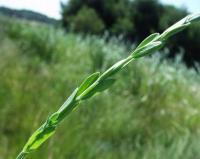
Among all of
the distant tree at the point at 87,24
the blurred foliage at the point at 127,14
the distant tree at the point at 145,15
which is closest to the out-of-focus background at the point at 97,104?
the distant tree at the point at 87,24

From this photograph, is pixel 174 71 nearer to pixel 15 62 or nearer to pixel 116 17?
pixel 15 62

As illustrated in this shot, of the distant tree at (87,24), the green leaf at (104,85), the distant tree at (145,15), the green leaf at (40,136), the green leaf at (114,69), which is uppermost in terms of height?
the green leaf at (114,69)

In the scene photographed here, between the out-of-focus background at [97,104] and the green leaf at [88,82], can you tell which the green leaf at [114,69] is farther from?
the out-of-focus background at [97,104]

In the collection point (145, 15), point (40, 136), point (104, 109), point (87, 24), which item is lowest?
point (145, 15)

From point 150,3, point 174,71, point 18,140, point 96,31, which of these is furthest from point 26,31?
point 150,3

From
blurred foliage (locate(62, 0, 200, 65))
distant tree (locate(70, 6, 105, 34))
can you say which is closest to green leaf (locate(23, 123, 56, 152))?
distant tree (locate(70, 6, 105, 34))

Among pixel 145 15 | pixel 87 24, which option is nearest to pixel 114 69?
pixel 87 24

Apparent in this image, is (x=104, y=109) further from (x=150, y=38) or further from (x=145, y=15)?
(x=145, y=15)
